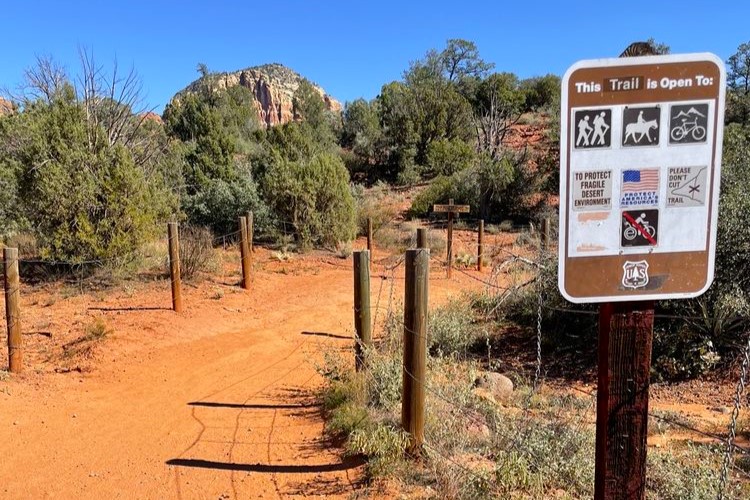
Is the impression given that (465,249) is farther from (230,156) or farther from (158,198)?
(230,156)

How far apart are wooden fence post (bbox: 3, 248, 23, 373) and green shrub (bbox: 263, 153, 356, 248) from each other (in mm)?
8759

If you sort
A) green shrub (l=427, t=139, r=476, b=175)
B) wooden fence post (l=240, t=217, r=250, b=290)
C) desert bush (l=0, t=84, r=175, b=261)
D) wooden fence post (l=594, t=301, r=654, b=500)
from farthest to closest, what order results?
1. green shrub (l=427, t=139, r=476, b=175)
2. wooden fence post (l=240, t=217, r=250, b=290)
3. desert bush (l=0, t=84, r=175, b=261)
4. wooden fence post (l=594, t=301, r=654, b=500)

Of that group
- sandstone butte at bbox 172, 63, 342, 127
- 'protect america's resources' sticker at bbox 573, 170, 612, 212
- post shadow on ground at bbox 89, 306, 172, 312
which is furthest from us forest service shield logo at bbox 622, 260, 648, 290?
sandstone butte at bbox 172, 63, 342, 127

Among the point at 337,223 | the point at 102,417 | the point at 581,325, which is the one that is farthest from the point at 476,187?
the point at 102,417

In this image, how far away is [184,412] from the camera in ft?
16.7

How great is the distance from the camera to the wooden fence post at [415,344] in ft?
11.5

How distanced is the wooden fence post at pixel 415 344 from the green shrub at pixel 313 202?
1104 centimetres

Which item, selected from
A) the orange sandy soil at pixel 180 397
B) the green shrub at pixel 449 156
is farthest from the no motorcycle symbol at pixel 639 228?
the green shrub at pixel 449 156

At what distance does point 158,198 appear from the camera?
36.3ft

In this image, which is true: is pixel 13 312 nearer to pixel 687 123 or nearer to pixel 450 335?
pixel 450 335

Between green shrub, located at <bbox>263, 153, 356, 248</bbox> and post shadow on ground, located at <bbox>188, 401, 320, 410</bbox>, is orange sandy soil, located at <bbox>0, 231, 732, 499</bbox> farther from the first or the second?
green shrub, located at <bbox>263, 153, 356, 248</bbox>

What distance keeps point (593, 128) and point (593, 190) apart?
184 mm

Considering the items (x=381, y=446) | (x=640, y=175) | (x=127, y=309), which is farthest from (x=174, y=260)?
(x=640, y=175)

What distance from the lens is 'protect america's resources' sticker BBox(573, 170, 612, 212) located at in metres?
1.61
